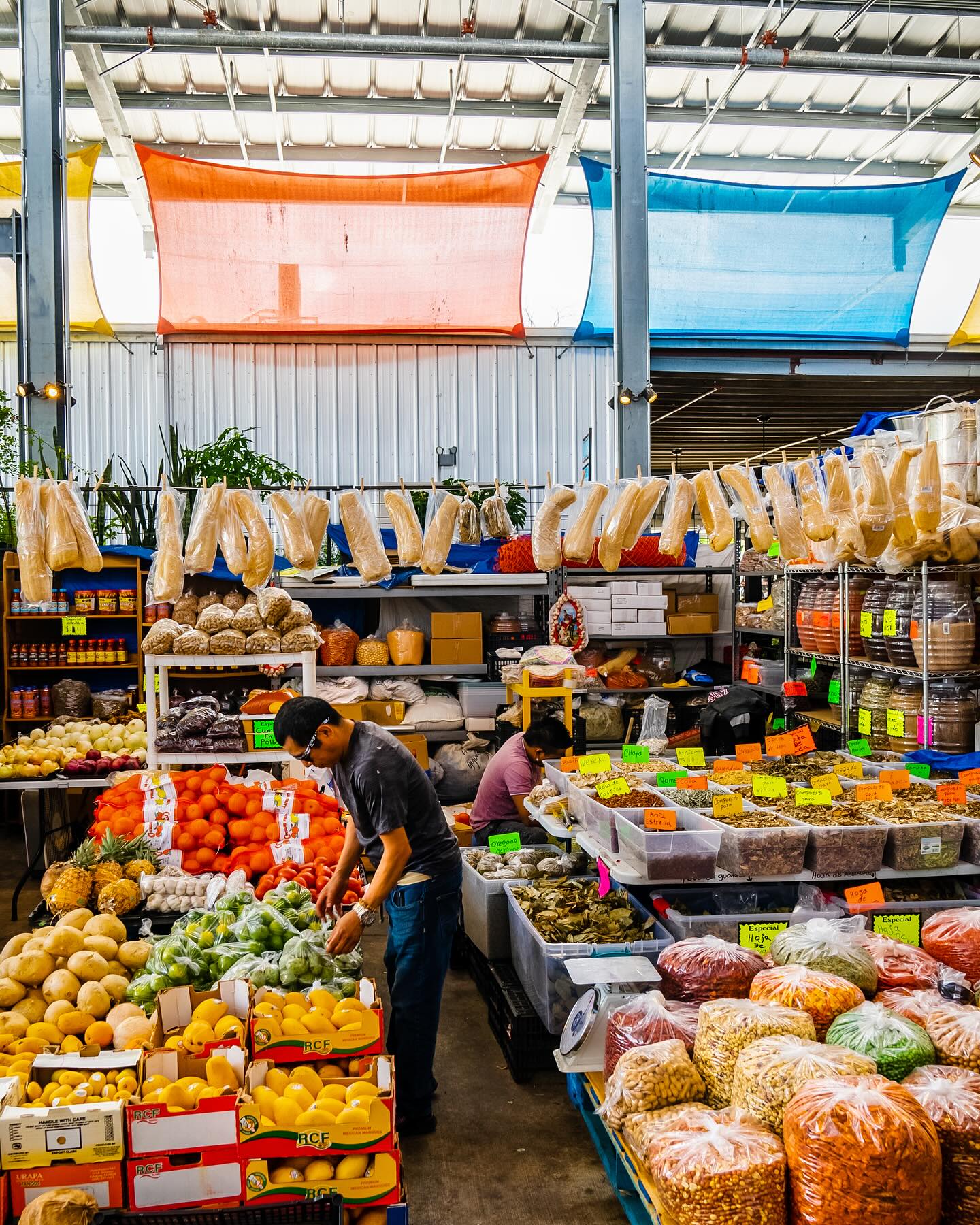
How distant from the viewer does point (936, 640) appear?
508 centimetres

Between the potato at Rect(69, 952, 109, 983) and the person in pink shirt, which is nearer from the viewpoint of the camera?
the potato at Rect(69, 952, 109, 983)

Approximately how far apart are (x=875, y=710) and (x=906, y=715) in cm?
40

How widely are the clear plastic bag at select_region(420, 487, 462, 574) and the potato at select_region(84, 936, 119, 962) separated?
1703mm

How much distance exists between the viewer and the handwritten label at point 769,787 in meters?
3.59

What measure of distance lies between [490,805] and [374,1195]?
278 cm

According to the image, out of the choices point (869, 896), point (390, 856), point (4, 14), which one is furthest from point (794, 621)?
point (4, 14)

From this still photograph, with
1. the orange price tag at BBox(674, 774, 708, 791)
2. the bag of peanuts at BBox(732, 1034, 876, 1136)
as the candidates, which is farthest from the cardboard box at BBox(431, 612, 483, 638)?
the bag of peanuts at BBox(732, 1034, 876, 1136)

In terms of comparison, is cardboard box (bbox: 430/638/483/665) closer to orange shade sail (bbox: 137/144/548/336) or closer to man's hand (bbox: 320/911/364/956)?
orange shade sail (bbox: 137/144/548/336)

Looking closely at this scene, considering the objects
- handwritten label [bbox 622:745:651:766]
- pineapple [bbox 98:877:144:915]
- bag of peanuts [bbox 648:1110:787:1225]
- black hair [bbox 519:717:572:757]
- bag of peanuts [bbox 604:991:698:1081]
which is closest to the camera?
bag of peanuts [bbox 648:1110:787:1225]

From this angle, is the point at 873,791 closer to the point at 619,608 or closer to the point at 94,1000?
the point at 94,1000

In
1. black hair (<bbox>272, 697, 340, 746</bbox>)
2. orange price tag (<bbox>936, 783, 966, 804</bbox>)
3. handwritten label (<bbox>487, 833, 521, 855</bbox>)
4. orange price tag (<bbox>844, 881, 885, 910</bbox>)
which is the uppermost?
black hair (<bbox>272, 697, 340, 746</bbox>)

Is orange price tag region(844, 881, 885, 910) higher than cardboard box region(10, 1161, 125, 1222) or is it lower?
higher

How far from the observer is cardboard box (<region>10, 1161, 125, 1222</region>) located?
2.13m

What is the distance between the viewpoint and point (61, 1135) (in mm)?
2148
